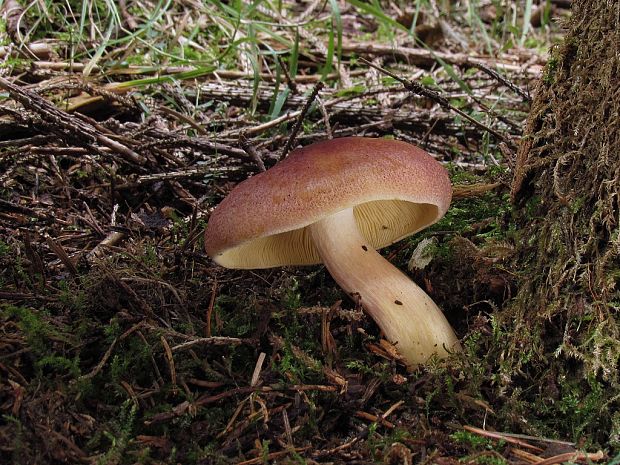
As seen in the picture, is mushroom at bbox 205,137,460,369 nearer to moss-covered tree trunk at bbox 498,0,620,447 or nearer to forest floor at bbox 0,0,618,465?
forest floor at bbox 0,0,618,465

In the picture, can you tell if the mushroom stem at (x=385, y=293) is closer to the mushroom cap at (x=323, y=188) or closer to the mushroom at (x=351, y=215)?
the mushroom at (x=351, y=215)

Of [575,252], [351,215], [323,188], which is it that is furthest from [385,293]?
[575,252]

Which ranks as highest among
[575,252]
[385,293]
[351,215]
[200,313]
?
[575,252]

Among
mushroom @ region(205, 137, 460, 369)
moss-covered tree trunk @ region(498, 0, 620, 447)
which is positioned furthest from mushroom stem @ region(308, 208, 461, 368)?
moss-covered tree trunk @ region(498, 0, 620, 447)

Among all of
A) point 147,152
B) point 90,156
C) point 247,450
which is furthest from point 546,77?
point 90,156

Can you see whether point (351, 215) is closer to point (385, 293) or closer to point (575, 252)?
point (385, 293)
